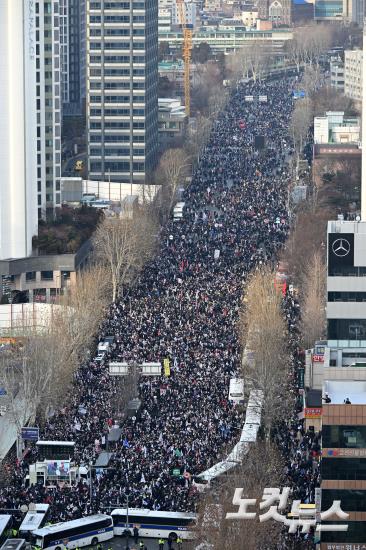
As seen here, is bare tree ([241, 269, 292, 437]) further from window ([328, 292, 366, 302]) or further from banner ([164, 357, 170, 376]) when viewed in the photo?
window ([328, 292, 366, 302])

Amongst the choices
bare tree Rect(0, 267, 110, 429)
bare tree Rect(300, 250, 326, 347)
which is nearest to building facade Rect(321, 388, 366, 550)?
bare tree Rect(0, 267, 110, 429)

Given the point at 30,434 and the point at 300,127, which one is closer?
the point at 30,434

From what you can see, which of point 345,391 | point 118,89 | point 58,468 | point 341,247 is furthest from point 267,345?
point 118,89

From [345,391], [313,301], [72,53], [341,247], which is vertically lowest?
[313,301]

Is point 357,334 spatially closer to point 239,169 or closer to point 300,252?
point 300,252

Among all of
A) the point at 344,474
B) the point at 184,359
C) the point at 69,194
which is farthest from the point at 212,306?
the point at 344,474

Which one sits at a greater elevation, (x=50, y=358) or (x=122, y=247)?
(x=50, y=358)

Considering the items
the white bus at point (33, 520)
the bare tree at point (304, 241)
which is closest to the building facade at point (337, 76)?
the bare tree at point (304, 241)

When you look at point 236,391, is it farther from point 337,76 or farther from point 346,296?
point 337,76
